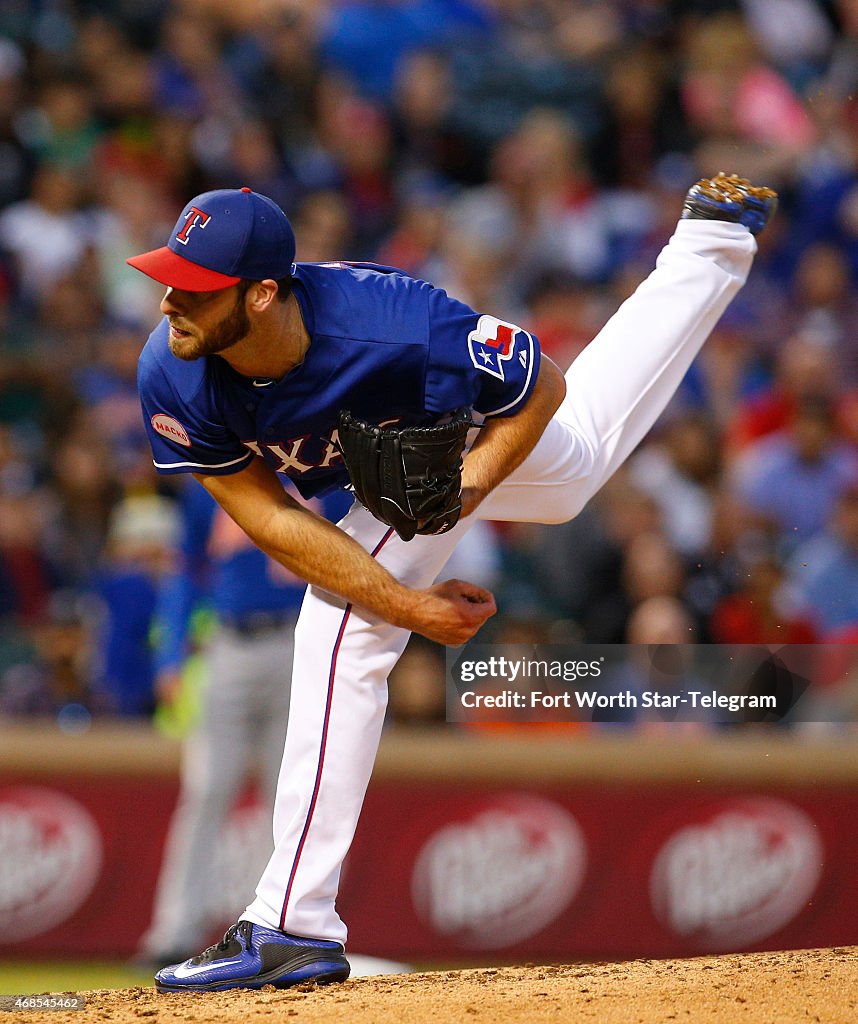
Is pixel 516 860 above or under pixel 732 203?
under

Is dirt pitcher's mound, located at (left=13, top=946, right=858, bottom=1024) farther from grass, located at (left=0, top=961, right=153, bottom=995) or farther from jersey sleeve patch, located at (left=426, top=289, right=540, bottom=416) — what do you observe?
grass, located at (left=0, top=961, right=153, bottom=995)

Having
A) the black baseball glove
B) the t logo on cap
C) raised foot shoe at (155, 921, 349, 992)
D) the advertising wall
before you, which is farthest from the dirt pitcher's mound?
the advertising wall

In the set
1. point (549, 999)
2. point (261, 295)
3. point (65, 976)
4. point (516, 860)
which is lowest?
point (65, 976)

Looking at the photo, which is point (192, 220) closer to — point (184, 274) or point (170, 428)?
point (184, 274)

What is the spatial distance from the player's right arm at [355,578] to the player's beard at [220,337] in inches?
14.1

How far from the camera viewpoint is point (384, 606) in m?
3.12

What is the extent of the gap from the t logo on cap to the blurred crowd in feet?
7.83

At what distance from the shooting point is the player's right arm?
311cm

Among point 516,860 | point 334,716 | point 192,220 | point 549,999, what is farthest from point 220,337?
point 516,860

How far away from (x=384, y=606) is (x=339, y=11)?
689 cm

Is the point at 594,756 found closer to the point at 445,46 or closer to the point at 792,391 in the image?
the point at 792,391

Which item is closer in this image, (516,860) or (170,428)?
(170,428)

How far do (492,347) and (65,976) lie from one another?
352 cm

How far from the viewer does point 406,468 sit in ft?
9.77
